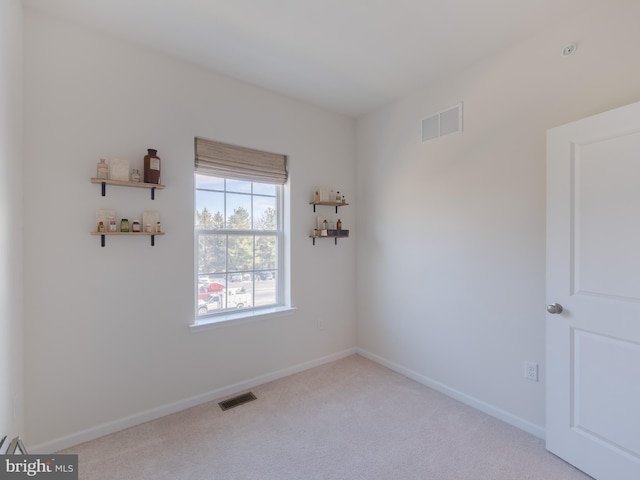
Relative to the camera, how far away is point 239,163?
2646 millimetres

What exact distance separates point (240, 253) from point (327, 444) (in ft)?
5.45

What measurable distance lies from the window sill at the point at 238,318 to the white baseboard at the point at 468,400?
1.18 metres

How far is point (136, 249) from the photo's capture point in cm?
216

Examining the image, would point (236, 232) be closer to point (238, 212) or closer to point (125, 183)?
point (238, 212)

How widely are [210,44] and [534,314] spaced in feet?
9.85

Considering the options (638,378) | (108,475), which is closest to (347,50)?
(638,378)

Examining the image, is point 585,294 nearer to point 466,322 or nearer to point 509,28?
point 466,322

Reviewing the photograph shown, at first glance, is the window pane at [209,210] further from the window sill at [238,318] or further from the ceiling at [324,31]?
the ceiling at [324,31]

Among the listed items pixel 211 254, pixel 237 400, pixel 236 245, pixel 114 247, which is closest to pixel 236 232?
pixel 236 245

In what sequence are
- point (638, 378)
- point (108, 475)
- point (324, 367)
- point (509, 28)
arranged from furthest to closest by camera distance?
point (324, 367), point (509, 28), point (108, 475), point (638, 378)

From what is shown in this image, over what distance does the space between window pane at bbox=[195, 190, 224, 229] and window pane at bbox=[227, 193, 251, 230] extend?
7 centimetres

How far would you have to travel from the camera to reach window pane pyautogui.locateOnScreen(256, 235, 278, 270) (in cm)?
287

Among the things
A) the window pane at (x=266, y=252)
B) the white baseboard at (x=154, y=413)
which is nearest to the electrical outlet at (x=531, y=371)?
the white baseboard at (x=154, y=413)

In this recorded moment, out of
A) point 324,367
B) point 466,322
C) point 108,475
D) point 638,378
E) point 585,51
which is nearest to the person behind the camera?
point 638,378
